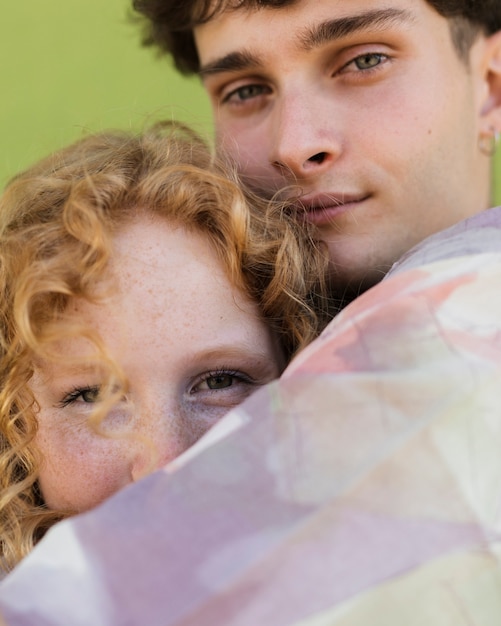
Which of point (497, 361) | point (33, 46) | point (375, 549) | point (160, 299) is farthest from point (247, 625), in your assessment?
point (33, 46)

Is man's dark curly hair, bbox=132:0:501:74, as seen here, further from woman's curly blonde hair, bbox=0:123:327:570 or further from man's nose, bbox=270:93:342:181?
woman's curly blonde hair, bbox=0:123:327:570

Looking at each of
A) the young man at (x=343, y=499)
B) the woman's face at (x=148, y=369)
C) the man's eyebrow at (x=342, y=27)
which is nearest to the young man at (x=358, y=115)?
the man's eyebrow at (x=342, y=27)

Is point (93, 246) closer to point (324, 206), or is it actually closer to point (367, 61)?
point (324, 206)

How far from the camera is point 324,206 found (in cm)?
118

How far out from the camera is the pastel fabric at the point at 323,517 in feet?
1.77

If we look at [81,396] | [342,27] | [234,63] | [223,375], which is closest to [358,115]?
[342,27]

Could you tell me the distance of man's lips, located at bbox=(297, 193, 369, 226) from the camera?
46.3 inches

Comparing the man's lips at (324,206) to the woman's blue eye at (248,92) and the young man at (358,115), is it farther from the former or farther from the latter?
the woman's blue eye at (248,92)

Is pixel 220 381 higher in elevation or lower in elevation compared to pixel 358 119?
lower

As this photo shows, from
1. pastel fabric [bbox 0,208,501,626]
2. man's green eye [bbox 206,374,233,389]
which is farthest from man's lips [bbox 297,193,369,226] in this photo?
pastel fabric [bbox 0,208,501,626]

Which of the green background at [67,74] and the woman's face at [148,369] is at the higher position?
the green background at [67,74]

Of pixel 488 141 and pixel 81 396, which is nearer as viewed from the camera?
pixel 81 396

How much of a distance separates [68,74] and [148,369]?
1642 millimetres

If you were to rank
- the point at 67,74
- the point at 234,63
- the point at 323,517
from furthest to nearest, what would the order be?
1. the point at 67,74
2. the point at 234,63
3. the point at 323,517
